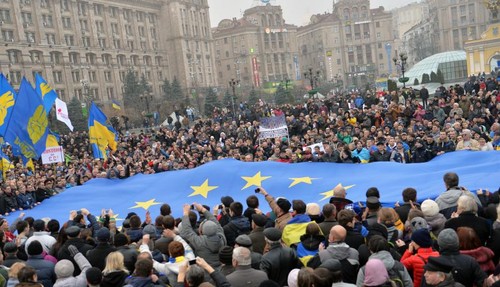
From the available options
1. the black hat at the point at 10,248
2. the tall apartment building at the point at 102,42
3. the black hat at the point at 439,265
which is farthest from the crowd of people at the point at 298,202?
the tall apartment building at the point at 102,42

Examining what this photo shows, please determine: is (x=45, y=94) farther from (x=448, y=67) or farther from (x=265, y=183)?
(x=448, y=67)

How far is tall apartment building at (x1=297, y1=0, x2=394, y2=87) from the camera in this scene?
125250mm

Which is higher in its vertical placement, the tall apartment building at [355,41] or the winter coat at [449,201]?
the tall apartment building at [355,41]

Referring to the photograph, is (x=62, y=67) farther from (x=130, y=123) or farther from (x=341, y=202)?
(x=341, y=202)

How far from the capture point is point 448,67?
69.8 meters

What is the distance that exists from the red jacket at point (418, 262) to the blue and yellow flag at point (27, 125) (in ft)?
38.9

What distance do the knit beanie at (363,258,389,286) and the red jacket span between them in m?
0.76

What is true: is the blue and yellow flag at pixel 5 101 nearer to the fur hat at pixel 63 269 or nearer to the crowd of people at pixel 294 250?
the crowd of people at pixel 294 250

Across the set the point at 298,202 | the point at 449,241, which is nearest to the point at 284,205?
the point at 298,202

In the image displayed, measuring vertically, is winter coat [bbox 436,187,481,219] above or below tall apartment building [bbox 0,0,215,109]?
below

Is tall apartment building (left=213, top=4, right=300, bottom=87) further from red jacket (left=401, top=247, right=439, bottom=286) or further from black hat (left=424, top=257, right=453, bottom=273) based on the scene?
black hat (left=424, top=257, right=453, bottom=273)

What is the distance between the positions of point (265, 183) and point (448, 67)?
63481mm

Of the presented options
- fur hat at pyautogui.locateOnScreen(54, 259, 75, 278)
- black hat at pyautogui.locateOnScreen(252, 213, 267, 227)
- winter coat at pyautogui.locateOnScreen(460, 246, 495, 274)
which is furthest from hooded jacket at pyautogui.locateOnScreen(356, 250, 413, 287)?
fur hat at pyautogui.locateOnScreen(54, 259, 75, 278)

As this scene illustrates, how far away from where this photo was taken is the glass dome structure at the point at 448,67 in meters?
69.1
